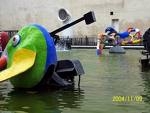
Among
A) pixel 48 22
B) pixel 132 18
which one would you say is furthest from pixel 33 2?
pixel 132 18

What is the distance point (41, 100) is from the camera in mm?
10648

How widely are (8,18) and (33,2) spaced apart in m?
4.43

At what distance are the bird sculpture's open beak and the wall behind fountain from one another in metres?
44.3

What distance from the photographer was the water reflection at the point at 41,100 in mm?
9633

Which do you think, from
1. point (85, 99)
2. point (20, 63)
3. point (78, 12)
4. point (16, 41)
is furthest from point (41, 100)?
point (78, 12)

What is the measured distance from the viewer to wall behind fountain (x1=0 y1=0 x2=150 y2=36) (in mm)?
55719

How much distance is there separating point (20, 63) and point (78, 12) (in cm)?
4883

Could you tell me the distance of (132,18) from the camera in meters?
55.9

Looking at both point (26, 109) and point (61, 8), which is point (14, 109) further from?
point (61, 8)
